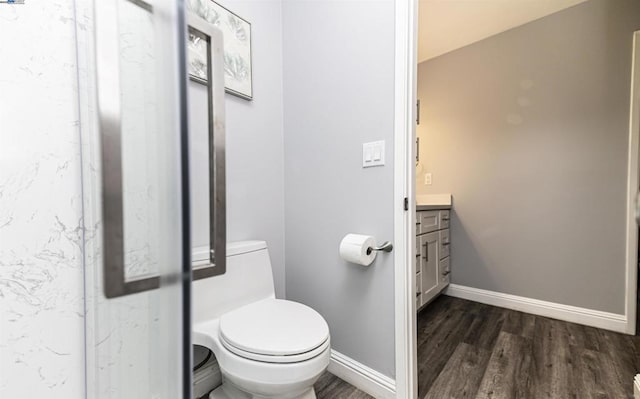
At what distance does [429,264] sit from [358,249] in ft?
3.62

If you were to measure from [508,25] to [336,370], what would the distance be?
2.70 m

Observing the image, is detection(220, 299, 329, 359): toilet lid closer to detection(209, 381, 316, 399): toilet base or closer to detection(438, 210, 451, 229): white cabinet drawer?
detection(209, 381, 316, 399): toilet base

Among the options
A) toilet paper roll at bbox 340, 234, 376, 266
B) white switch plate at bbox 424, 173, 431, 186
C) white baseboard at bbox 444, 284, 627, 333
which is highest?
white switch plate at bbox 424, 173, 431, 186

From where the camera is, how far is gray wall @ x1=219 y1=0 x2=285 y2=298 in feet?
4.23

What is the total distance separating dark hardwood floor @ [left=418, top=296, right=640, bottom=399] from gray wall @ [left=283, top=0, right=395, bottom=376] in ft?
1.44

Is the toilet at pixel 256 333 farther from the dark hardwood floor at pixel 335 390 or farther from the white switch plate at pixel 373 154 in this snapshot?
the white switch plate at pixel 373 154

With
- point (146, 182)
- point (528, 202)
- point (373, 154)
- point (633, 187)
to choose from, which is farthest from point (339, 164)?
point (633, 187)

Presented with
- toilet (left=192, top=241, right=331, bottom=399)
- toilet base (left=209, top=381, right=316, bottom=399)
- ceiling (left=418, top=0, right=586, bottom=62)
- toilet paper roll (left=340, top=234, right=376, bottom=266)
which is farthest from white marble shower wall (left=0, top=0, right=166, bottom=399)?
ceiling (left=418, top=0, right=586, bottom=62)

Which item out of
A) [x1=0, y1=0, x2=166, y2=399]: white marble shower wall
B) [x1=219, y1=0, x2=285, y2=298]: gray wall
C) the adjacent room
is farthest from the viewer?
the adjacent room

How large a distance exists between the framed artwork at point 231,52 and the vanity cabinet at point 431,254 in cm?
135

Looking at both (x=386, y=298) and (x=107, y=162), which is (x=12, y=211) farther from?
(x=386, y=298)

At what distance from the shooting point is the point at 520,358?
1410 mm

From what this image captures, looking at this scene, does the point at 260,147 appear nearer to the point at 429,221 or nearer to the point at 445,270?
the point at 429,221

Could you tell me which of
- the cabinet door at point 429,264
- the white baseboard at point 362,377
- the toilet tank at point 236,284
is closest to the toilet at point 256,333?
the toilet tank at point 236,284
